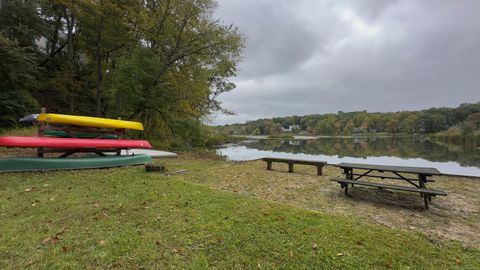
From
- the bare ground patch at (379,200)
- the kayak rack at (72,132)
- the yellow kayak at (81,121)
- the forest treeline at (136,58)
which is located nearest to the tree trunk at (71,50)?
the forest treeline at (136,58)

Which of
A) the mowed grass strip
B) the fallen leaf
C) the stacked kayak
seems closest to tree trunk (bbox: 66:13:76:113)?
the stacked kayak

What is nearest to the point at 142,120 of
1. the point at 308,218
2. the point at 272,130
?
the point at 308,218

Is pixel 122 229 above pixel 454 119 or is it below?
below

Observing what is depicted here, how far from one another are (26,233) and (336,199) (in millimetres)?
4398

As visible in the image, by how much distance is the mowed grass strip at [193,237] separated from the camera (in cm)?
215

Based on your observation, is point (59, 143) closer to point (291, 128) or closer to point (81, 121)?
point (81, 121)

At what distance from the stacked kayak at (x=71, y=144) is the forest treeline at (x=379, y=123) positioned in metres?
43.7

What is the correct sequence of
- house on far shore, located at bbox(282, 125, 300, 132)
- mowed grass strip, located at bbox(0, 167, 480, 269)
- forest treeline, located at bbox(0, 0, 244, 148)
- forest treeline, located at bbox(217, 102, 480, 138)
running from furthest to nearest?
1. house on far shore, located at bbox(282, 125, 300, 132)
2. forest treeline, located at bbox(217, 102, 480, 138)
3. forest treeline, located at bbox(0, 0, 244, 148)
4. mowed grass strip, located at bbox(0, 167, 480, 269)

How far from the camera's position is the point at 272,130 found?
273 feet

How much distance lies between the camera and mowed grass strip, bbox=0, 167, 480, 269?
2.15 m

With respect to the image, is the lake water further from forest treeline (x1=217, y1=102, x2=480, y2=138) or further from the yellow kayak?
forest treeline (x1=217, y1=102, x2=480, y2=138)

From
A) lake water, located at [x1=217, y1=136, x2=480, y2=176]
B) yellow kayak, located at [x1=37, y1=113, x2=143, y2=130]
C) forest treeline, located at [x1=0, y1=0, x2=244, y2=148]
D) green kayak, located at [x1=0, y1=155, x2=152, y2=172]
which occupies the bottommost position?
lake water, located at [x1=217, y1=136, x2=480, y2=176]

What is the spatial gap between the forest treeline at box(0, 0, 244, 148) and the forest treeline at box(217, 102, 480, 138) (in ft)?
123

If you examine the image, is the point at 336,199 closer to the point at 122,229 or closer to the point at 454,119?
the point at 122,229
